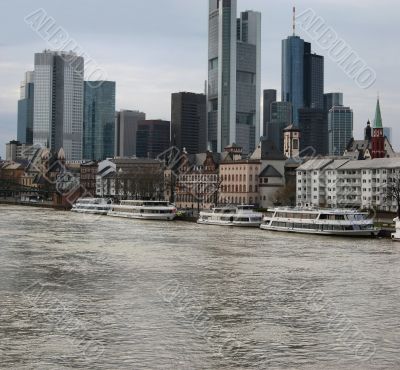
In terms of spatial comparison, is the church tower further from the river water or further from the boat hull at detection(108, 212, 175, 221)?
the river water

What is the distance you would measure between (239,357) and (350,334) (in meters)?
6.31

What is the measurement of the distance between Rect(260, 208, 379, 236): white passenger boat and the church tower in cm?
8791

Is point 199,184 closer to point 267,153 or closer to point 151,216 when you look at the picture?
point 267,153

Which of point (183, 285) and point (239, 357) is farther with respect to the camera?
point (183, 285)

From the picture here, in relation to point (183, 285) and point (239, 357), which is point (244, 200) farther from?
point (239, 357)

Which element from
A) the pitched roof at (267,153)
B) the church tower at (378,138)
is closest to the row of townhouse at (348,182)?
the pitched roof at (267,153)

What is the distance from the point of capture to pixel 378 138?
187625 millimetres

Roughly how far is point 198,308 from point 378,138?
15573cm

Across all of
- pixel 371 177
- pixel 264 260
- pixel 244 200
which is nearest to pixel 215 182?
pixel 244 200

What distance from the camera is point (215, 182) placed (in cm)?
18725

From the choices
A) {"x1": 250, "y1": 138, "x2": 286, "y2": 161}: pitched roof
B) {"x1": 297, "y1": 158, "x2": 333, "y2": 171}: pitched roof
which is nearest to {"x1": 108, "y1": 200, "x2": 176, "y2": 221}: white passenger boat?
{"x1": 297, "y1": 158, "x2": 333, "y2": 171}: pitched roof

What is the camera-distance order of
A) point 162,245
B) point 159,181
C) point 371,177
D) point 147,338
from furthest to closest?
point 159,181, point 371,177, point 162,245, point 147,338

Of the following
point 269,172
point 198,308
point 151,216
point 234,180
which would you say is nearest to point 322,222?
point 151,216

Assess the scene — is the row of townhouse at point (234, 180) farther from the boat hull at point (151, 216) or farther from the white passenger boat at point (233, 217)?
the white passenger boat at point (233, 217)
